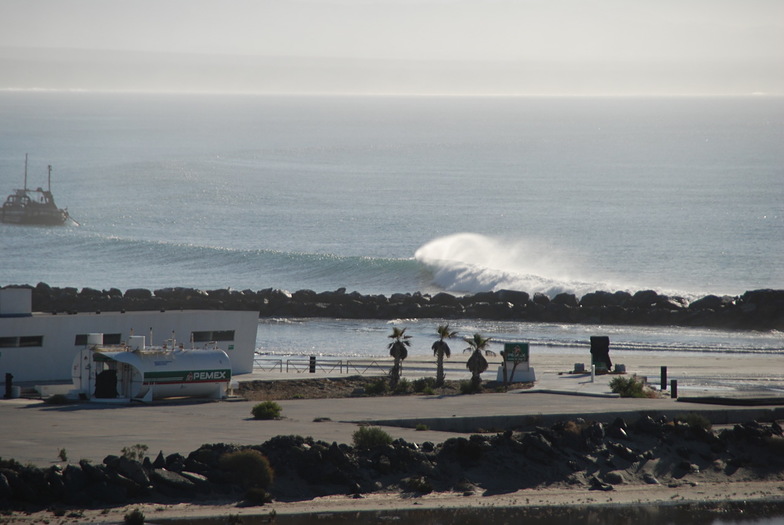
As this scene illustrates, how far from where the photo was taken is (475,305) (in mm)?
60031

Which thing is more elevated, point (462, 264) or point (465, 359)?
point (462, 264)

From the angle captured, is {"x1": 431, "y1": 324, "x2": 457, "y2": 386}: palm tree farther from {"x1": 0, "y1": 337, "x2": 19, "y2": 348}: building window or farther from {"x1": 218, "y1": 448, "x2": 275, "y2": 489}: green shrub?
{"x1": 218, "y1": 448, "x2": 275, "y2": 489}: green shrub

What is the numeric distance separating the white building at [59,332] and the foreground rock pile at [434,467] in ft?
38.9

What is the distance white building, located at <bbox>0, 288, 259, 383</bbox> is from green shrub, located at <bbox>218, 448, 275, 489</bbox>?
466 inches

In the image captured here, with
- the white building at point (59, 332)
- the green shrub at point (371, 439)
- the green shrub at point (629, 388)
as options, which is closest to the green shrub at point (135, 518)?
the green shrub at point (371, 439)

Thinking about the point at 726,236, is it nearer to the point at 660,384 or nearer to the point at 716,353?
the point at 716,353

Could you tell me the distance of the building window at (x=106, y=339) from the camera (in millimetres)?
33062

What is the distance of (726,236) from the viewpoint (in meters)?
93.0

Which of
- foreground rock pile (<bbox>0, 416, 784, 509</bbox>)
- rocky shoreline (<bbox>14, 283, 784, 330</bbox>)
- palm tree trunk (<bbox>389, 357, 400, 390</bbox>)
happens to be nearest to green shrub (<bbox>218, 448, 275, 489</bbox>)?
foreground rock pile (<bbox>0, 416, 784, 509</bbox>)

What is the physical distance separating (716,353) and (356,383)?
61.0ft

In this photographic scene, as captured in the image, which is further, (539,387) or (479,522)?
(539,387)

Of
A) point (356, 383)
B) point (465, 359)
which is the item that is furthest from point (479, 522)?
point (465, 359)

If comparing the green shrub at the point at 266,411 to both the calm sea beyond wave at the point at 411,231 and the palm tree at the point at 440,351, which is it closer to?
the palm tree at the point at 440,351

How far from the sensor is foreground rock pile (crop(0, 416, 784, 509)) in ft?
65.7
